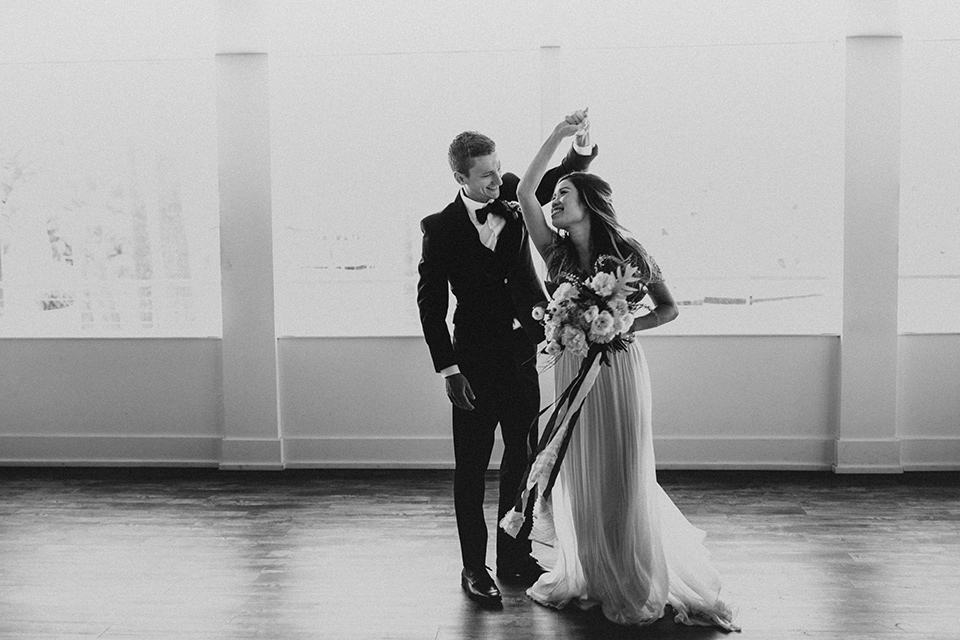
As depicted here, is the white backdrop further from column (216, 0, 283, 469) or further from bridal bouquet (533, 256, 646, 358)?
bridal bouquet (533, 256, 646, 358)

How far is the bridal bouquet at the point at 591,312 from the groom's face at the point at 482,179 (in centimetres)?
50

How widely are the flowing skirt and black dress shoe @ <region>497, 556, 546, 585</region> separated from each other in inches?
12.3

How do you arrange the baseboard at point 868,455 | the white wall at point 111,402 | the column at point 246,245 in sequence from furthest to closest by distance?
1. the white wall at point 111,402
2. the column at point 246,245
3. the baseboard at point 868,455

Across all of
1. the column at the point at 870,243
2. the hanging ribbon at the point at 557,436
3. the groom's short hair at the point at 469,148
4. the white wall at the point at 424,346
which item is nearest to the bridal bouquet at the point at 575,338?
the hanging ribbon at the point at 557,436

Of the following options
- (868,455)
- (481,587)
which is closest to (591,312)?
(481,587)

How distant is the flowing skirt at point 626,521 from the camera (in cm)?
334

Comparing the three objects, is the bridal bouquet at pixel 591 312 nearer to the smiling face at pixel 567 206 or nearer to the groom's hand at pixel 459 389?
the smiling face at pixel 567 206

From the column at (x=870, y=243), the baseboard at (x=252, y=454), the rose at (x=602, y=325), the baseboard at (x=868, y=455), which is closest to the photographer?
the rose at (x=602, y=325)

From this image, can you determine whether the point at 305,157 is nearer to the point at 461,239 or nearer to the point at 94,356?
the point at 94,356

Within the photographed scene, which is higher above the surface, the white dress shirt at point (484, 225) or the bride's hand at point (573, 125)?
the bride's hand at point (573, 125)

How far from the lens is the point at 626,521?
11.0 ft

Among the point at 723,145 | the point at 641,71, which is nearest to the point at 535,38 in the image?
the point at 641,71

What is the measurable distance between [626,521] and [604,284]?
0.88 meters

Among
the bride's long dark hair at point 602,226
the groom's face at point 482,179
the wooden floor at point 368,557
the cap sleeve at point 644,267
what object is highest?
the groom's face at point 482,179
